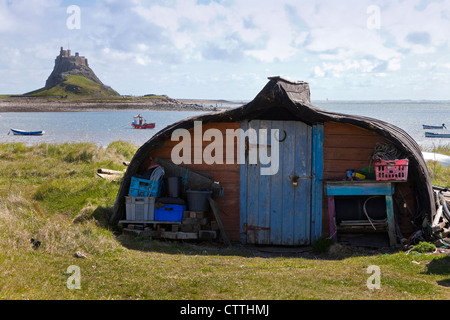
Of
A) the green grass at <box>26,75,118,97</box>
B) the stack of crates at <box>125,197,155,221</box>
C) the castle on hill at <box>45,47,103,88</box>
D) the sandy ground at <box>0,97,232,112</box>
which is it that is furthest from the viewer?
the castle on hill at <box>45,47,103,88</box>

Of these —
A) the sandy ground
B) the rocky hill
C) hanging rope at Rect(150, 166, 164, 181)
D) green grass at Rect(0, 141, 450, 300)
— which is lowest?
green grass at Rect(0, 141, 450, 300)

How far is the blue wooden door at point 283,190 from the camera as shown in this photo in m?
10.4

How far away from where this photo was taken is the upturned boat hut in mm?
9992

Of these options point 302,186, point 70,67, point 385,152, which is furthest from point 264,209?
point 70,67

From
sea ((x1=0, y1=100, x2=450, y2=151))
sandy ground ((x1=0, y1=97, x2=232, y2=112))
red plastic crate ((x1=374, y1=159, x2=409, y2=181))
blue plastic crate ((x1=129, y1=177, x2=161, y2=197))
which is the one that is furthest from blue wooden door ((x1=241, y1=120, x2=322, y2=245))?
sandy ground ((x1=0, y1=97, x2=232, y2=112))

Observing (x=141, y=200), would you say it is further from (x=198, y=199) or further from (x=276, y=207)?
(x=276, y=207)

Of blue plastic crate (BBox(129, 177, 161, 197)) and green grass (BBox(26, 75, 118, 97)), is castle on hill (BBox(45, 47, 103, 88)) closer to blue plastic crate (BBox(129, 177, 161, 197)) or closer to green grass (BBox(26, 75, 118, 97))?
green grass (BBox(26, 75, 118, 97))

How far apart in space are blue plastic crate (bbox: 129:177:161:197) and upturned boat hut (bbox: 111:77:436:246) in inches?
8.2

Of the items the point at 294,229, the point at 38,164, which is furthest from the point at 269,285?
the point at 38,164

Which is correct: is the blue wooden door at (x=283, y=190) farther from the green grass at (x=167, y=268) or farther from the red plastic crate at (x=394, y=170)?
the red plastic crate at (x=394, y=170)

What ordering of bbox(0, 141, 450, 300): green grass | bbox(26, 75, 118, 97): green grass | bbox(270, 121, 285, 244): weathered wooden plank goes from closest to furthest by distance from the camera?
bbox(0, 141, 450, 300): green grass, bbox(270, 121, 285, 244): weathered wooden plank, bbox(26, 75, 118, 97): green grass

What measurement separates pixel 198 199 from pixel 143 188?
1.19 meters

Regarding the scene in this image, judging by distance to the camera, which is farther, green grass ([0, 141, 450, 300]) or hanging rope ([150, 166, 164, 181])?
hanging rope ([150, 166, 164, 181])
